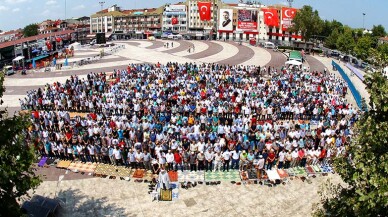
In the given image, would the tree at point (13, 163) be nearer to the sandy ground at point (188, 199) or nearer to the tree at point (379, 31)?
the sandy ground at point (188, 199)

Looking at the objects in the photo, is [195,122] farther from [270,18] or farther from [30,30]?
[30,30]

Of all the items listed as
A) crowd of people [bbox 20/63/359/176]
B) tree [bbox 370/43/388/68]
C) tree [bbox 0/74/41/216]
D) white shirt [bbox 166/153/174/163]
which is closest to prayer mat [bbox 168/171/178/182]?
crowd of people [bbox 20/63/359/176]

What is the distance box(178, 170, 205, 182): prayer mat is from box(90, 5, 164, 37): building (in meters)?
119

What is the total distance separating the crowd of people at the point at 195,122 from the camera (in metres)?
18.0

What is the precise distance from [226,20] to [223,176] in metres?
94.7

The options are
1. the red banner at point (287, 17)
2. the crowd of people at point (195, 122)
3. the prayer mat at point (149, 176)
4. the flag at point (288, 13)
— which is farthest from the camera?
the red banner at point (287, 17)

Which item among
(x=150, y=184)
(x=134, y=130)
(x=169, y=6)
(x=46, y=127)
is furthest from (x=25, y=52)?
(x=169, y=6)

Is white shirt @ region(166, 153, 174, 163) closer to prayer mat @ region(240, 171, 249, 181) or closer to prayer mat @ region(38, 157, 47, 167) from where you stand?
prayer mat @ region(240, 171, 249, 181)

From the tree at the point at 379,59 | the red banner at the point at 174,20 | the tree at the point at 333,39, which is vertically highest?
the red banner at the point at 174,20

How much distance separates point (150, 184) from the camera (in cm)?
1655

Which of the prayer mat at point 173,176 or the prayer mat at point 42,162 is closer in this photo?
the prayer mat at point 173,176

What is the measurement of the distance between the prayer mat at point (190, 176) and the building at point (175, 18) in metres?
111

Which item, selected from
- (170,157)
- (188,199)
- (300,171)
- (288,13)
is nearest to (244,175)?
(300,171)

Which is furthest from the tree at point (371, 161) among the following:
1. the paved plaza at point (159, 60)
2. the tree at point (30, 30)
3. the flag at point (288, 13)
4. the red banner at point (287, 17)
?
the tree at point (30, 30)
